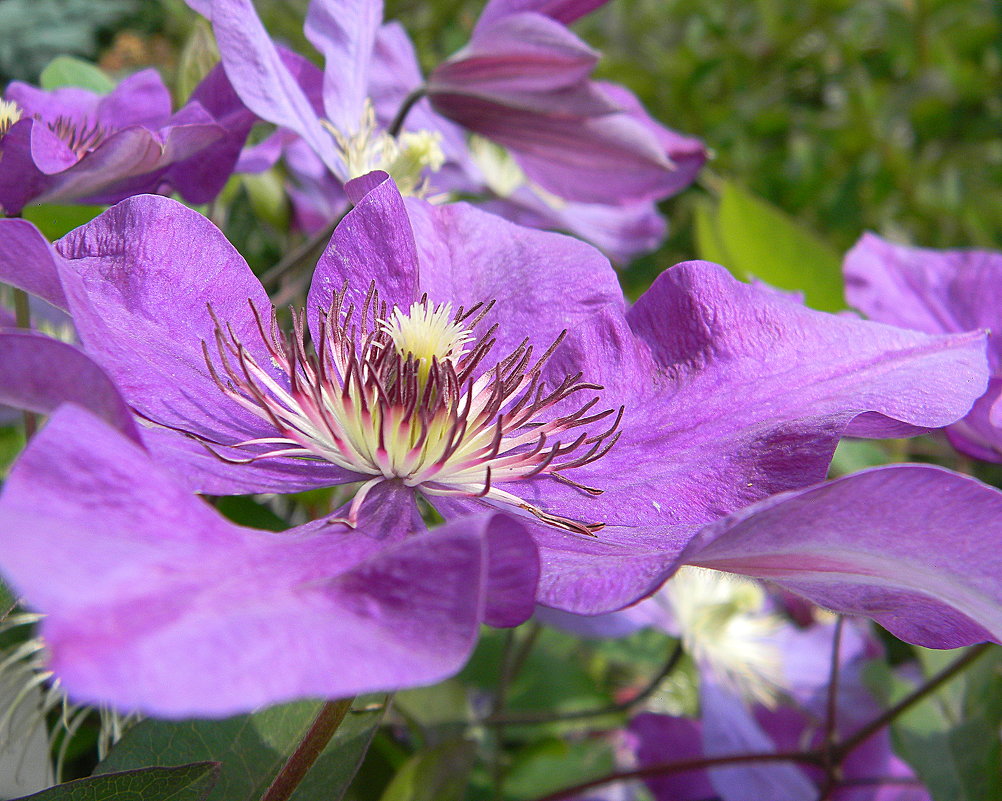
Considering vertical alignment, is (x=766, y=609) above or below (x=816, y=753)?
below

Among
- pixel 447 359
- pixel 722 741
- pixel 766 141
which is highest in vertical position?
pixel 447 359

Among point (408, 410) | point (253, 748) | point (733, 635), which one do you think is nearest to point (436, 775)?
point (253, 748)

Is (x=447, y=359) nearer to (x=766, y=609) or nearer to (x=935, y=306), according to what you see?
(x=935, y=306)

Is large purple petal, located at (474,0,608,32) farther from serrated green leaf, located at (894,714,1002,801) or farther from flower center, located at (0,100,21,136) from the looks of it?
serrated green leaf, located at (894,714,1002,801)

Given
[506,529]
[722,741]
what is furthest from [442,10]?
[506,529]

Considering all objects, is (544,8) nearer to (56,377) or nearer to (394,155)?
(394,155)

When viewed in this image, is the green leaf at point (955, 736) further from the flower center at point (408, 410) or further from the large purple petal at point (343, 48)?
the large purple petal at point (343, 48)

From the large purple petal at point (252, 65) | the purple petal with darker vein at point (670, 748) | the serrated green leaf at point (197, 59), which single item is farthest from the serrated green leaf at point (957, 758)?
the serrated green leaf at point (197, 59)

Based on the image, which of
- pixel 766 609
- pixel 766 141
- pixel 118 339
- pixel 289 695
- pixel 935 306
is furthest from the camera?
pixel 766 141
